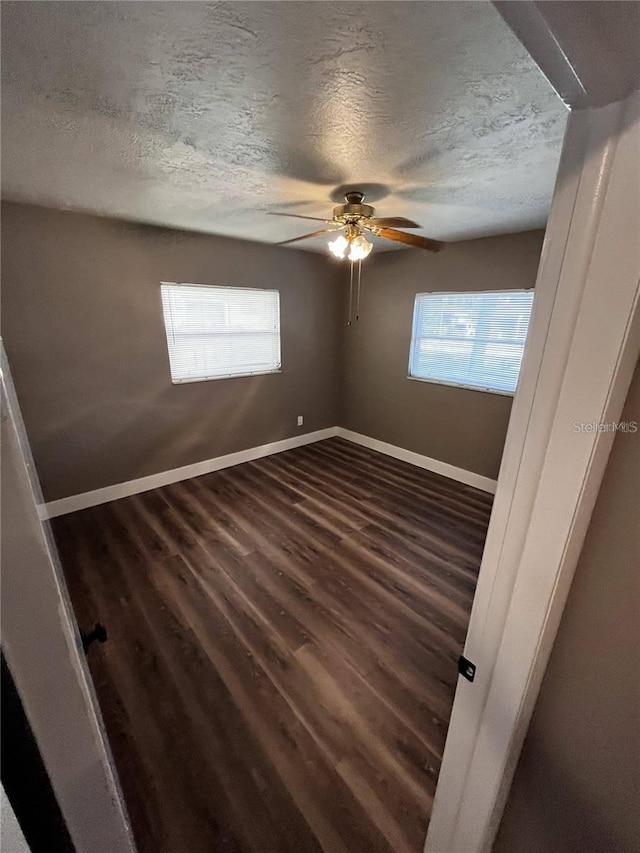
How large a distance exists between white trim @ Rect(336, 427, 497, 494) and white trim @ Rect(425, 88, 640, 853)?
2.86 m

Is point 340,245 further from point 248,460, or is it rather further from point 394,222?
point 248,460

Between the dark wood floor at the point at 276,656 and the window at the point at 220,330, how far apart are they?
134 cm

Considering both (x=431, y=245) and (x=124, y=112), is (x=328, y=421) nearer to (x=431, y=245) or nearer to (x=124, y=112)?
(x=431, y=245)

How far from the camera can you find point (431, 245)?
87.3 inches

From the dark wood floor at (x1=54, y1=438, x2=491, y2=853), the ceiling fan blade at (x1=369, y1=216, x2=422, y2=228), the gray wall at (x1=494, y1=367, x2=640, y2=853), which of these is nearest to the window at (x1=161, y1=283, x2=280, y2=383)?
the dark wood floor at (x1=54, y1=438, x2=491, y2=853)

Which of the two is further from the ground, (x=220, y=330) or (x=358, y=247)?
(x=358, y=247)

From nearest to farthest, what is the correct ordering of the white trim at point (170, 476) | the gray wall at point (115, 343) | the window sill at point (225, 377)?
the gray wall at point (115, 343) → the white trim at point (170, 476) → the window sill at point (225, 377)

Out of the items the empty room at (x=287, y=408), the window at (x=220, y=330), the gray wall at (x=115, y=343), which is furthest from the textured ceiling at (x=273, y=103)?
the window at (x=220, y=330)

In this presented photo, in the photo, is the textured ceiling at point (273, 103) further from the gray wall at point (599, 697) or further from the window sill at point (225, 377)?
the window sill at point (225, 377)

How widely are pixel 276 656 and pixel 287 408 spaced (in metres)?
2.84

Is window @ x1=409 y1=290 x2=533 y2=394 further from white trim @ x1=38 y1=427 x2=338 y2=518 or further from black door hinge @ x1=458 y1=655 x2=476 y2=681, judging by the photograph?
black door hinge @ x1=458 y1=655 x2=476 y2=681

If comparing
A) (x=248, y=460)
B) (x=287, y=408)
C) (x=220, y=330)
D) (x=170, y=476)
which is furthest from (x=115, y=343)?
(x=287, y=408)

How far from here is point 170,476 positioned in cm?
346

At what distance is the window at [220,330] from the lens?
3193mm
